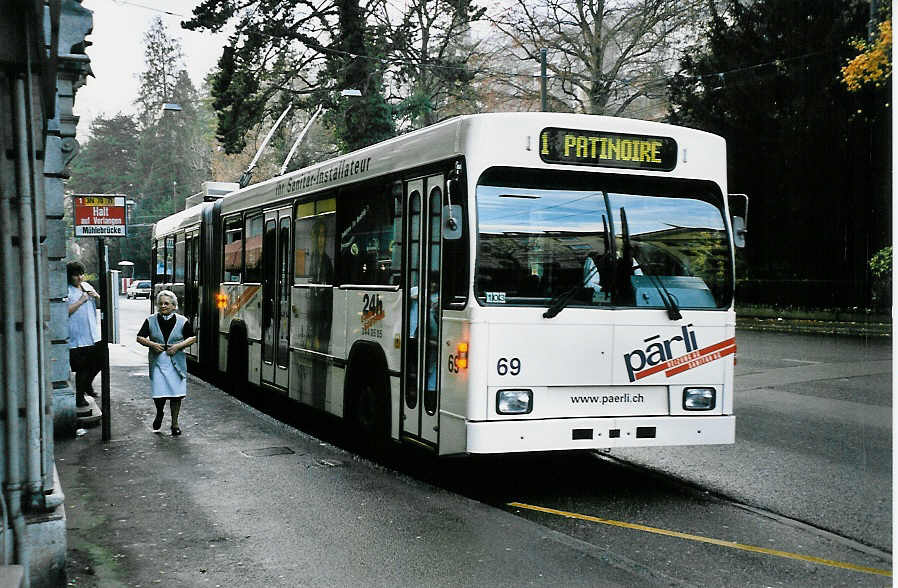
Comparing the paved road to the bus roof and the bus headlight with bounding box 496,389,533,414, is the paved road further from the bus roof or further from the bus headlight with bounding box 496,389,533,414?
the bus roof

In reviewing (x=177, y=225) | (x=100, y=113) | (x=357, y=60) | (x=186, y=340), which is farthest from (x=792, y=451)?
(x=100, y=113)

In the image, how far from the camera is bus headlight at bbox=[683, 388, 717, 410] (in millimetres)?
8164

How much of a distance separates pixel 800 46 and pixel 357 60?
13.0m

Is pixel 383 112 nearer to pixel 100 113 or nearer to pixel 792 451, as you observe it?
pixel 792 451

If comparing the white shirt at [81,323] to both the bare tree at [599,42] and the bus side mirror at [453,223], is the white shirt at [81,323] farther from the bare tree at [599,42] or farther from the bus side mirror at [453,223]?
the bare tree at [599,42]

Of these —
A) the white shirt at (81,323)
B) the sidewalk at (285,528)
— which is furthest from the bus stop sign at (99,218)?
the sidewalk at (285,528)

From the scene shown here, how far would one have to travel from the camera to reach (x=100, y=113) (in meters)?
80.9

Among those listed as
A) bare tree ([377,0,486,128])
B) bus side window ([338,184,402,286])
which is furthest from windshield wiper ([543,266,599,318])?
bare tree ([377,0,486,128])

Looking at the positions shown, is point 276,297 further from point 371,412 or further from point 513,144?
point 513,144

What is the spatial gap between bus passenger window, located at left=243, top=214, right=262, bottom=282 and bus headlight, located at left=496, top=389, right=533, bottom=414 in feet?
21.6

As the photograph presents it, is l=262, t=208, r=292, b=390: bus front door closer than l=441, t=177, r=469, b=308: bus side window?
No

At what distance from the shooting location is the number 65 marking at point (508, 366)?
7.61 metres

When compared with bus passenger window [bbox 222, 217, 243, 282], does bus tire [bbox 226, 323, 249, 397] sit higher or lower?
lower

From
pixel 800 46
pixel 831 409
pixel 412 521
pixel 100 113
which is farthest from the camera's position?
pixel 100 113
